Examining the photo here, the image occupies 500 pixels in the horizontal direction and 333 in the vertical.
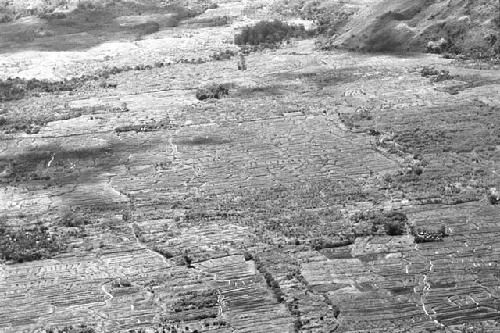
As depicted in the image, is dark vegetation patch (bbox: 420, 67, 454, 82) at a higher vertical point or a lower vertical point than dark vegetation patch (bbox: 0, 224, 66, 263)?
higher

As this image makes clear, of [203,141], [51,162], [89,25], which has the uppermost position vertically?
[89,25]

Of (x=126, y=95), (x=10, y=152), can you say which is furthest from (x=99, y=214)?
(x=126, y=95)

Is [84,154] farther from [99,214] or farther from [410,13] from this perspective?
[410,13]

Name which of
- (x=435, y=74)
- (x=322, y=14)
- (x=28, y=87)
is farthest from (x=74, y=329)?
(x=322, y=14)

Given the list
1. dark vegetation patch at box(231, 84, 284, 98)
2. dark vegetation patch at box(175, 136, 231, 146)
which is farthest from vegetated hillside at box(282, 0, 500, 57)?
dark vegetation patch at box(175, 136, 231, 146)

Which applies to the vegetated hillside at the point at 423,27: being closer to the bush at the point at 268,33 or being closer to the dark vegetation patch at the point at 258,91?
the bush at the point at 268,33

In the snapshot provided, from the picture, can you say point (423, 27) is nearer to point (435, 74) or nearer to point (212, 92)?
point (435, 74)

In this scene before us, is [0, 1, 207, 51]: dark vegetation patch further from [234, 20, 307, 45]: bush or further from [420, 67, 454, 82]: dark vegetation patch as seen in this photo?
[420, 67, 454, 82]: dark vegetation patch

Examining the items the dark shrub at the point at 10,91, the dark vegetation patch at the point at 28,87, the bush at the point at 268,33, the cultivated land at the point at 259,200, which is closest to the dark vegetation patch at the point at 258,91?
the cultivated land at the point at 259,200
